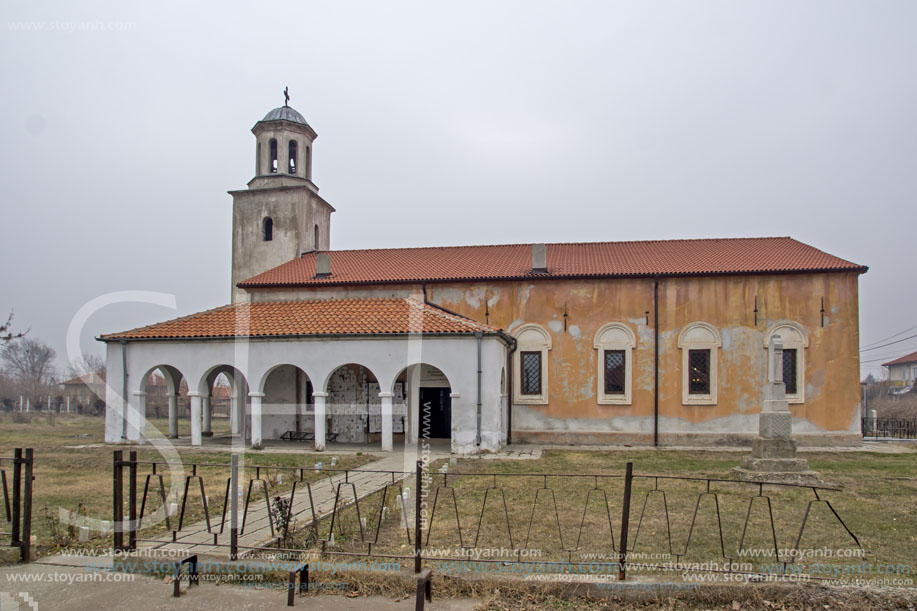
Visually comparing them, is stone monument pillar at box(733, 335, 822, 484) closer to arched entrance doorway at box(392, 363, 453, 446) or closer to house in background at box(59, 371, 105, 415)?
arched entrance doorway at box(392, 363, 453, 446)

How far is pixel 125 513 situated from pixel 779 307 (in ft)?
67.5

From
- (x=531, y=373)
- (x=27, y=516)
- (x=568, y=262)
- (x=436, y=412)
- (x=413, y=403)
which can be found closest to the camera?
(x=27, y=516)

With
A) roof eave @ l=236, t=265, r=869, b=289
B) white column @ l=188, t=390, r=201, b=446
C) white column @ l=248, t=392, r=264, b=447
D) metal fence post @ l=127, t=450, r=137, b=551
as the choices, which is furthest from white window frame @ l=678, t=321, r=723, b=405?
metal fence post @ l=127, t=450, r=137, b=551

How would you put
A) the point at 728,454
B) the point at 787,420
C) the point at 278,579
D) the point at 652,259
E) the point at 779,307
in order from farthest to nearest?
1. the point at 652,259
2. the point at 779,307
3. the point at 728,454
4. the point at 787,420
5. the point at 278,579

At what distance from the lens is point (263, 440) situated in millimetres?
22500

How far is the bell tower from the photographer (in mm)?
26891

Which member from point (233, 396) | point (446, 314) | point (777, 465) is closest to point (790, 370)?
point (777, 465)

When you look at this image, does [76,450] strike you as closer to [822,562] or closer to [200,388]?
[200,388]

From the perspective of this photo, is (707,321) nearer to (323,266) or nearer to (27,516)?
(323,266)

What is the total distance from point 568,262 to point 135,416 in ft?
52.8

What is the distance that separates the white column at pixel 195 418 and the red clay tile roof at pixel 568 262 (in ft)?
17.7

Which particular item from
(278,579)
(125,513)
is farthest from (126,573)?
(125,513)

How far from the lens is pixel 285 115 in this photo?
26797 mm

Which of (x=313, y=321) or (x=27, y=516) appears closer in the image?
(x=27, y=516)
